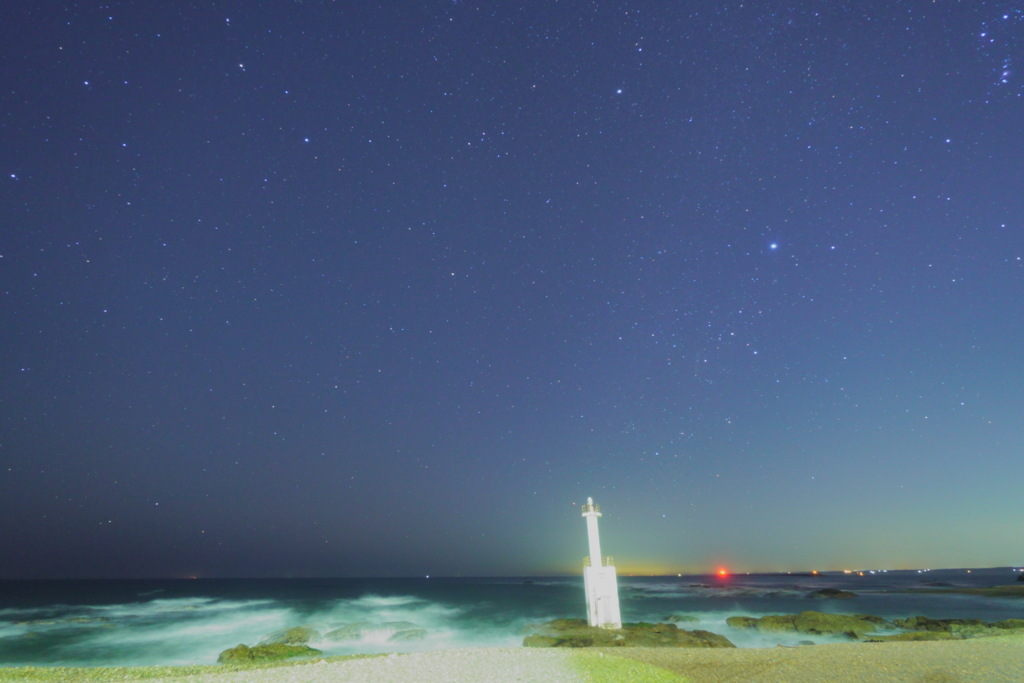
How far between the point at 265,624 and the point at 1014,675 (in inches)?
2082

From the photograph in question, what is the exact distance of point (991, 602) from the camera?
50531 mm

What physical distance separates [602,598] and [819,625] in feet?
47.1

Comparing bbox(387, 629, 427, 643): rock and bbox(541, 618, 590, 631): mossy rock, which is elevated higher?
bbox(541, 618, 590, 631): mossy rock

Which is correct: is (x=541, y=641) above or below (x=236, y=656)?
above

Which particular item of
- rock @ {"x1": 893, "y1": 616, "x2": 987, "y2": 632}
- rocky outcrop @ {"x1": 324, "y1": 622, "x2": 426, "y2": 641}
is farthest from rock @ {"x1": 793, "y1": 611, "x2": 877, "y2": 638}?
rocky outcrop @ {"x1": 324, "y1": 622, "x2": 426, "y2": 641}

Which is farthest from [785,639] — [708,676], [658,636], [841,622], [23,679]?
[23,679]

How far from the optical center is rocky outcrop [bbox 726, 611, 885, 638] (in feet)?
95.1

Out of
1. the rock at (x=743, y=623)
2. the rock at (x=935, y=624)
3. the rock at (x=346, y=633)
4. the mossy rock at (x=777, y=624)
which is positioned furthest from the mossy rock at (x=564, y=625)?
the rock at (x=935, y=624)

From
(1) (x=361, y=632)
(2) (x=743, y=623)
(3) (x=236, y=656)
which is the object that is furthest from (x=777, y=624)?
(3) (x=236, y=656)

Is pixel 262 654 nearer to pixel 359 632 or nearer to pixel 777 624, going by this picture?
pixel 359 632

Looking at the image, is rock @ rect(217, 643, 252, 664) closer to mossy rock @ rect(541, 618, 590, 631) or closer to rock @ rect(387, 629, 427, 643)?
rock @ rect(387, 629, 427, 643)

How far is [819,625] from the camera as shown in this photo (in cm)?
2986

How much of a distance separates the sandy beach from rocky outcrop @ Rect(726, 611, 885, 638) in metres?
13.8

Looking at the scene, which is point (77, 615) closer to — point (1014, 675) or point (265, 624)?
point (265, 624)
